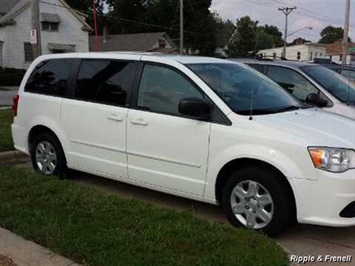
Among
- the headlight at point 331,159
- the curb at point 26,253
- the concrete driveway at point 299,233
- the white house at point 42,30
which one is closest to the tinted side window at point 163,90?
the concrete driveway at point 299,233

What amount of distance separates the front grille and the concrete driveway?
1.03ft

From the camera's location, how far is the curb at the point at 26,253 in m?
4.02

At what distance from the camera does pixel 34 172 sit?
6652mm

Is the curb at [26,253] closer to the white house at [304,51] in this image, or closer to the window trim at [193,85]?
the window trim at [193,85]

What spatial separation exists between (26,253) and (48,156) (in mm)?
2655

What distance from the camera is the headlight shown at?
446 centimetres

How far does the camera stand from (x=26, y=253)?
165 inches

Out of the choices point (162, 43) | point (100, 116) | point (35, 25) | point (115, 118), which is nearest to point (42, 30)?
point (162, 43)

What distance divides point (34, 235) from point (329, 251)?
2.52m

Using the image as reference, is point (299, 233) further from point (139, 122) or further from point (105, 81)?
point (105, 81)

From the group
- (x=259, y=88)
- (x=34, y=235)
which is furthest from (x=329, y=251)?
(x=34, y=235)

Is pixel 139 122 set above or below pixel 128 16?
below

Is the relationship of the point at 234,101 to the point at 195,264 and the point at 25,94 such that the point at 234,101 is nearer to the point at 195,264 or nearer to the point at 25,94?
the point at 195,264

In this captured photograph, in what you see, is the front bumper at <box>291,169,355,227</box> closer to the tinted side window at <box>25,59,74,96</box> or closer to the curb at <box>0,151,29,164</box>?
the tinted side window at <box>25,59,74,96</box>
